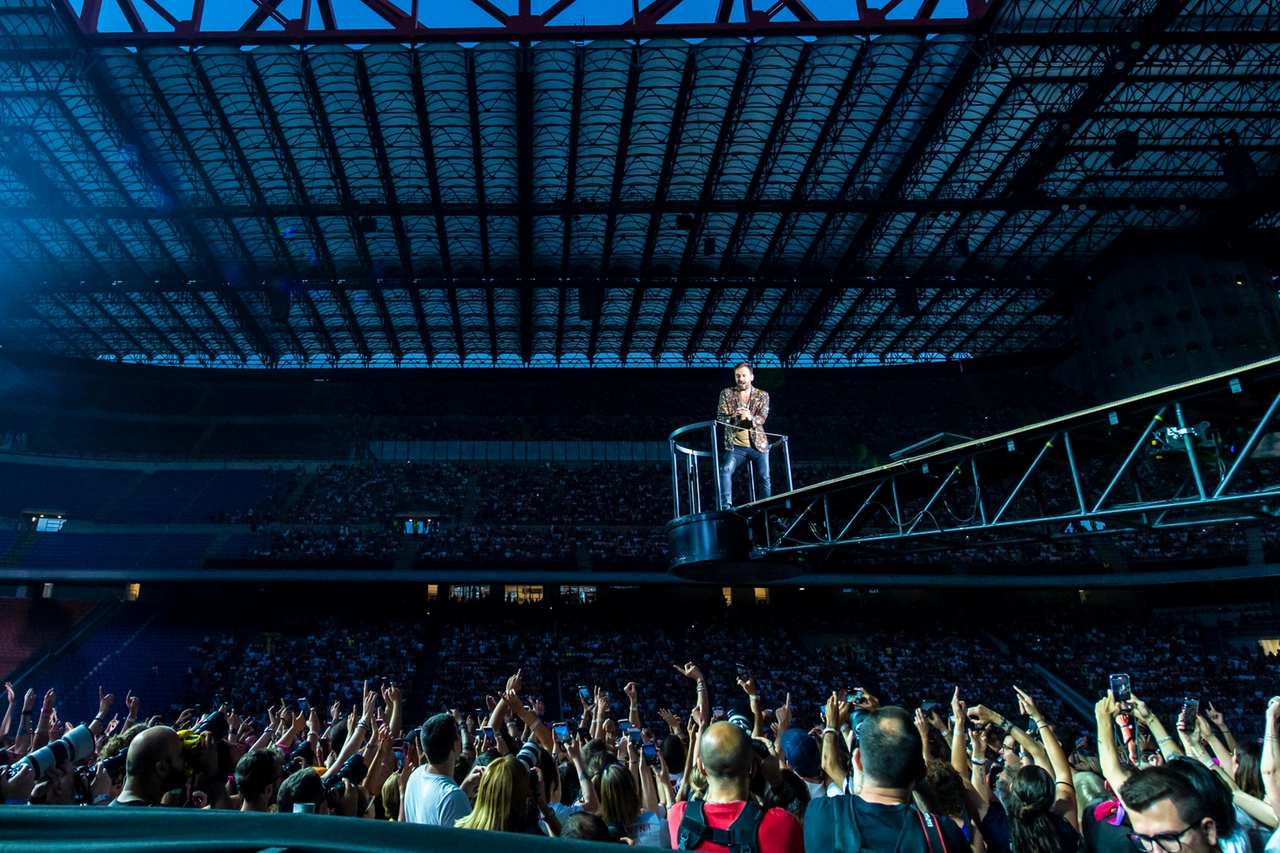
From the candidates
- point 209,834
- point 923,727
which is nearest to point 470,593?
point 923,727

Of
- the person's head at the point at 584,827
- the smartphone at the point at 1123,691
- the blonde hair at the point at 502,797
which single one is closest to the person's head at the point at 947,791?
the person's head at the point at 584,827

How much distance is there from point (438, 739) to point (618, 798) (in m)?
0.90

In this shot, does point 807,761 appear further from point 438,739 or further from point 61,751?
point 61,751

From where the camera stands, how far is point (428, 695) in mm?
27797

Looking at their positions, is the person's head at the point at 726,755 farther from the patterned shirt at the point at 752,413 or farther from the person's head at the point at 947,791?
the patterned shirt at the point at 752,413

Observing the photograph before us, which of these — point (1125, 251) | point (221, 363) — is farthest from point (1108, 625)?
point (221, 363)

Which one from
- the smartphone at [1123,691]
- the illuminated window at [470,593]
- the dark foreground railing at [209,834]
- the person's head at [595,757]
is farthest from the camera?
the illuminated window at [470,593]

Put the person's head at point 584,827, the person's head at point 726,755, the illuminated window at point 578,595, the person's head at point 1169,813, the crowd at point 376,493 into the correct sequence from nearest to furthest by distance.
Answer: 1. the person's head at point 1169,813
2. the person's head at point 584,827
3. the person's head at point 726,755
4. the illuminated window at point 578,595
5. the crowd at point 376,493

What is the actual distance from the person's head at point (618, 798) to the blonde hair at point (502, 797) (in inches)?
25.3

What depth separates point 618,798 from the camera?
360 centimetres

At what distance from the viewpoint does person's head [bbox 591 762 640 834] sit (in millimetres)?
3570

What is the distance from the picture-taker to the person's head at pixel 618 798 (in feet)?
11.7

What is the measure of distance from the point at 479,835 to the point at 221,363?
44919 mm

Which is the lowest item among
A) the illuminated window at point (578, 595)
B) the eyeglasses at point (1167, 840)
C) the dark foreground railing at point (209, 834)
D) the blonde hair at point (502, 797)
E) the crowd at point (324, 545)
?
Answer: the eyeglasses at point (1167, 840)
